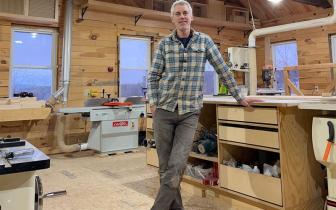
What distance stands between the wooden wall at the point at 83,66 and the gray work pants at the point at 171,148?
3.22 metres

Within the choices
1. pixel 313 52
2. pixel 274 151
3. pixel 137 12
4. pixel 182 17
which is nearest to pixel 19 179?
pixel 182 17

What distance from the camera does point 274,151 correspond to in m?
1.93

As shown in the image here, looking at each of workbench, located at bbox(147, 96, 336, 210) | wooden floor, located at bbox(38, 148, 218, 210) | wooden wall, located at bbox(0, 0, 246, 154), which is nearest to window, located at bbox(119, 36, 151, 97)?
wooden wall, located at bbox(0, 0, 246, 154)

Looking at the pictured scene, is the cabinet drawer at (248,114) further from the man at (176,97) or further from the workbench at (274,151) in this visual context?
the man at (176,97)

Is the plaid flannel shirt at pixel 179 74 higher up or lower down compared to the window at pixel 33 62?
lower down

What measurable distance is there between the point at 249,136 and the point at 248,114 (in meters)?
0.16

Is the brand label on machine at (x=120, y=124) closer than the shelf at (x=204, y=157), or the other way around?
the shelf at (x=204, y=157)

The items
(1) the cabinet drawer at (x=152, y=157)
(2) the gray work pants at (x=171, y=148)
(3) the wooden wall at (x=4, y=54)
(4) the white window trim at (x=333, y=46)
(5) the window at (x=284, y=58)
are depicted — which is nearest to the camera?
(2) the gray work pants at (x=171, y=148)

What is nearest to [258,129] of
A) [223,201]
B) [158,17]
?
[223,201]

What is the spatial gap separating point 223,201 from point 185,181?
0.46 metres

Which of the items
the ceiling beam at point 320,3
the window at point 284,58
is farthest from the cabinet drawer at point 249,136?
the window at point 284,58

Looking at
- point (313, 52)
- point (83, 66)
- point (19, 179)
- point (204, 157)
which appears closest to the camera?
point (19, 179)

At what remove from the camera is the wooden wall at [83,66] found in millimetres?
4328

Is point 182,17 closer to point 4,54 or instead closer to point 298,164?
point 298,164
